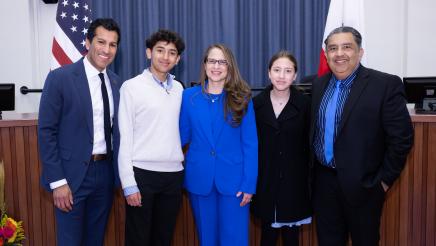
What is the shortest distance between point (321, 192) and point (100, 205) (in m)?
1.24

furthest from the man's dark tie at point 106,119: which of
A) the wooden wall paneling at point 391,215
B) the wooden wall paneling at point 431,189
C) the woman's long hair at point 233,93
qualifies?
the wooden wall paneling at point 431,189

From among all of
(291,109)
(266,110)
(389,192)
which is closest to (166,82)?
(266,110)

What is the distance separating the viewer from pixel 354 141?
1963 millimetres

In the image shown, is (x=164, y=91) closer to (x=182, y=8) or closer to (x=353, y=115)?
(x=353, y=115)

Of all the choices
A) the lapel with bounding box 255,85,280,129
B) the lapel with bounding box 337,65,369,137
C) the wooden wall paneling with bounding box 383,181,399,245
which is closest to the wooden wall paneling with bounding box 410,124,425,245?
the wooden wall paneling with bounding box 383,181,399,245

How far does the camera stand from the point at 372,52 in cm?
503

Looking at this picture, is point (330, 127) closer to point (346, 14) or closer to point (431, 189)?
point (431, 189)

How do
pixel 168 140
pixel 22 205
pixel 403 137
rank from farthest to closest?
pixel 22 205
pixel 168 140
pixel 403 137

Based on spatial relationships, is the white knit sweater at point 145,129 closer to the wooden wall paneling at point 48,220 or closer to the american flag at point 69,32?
the wooden wall paneling at point 48,220

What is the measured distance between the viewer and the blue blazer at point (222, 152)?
2.07m

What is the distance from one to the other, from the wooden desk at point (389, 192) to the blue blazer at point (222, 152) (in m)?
0.78

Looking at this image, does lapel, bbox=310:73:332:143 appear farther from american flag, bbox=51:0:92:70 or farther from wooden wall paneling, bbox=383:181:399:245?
american flag, bbox=51:0:92:70

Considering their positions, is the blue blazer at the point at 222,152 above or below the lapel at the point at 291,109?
below

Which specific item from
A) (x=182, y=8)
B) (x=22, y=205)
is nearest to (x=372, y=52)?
(x=182, y=8)
